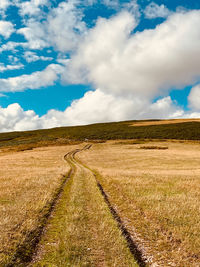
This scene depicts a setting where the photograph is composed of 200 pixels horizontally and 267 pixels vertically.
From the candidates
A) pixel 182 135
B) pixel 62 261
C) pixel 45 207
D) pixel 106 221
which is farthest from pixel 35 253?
pixel 182 135

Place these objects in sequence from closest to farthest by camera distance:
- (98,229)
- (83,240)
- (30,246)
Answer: (30,246), (83,240), (98,229)

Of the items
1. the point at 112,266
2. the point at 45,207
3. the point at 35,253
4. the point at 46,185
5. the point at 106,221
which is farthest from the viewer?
the point at 46,185

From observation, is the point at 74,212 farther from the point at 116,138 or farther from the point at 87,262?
the point at 116,138

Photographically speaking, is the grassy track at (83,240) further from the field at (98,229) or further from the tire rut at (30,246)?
the tire rut at (30,246)

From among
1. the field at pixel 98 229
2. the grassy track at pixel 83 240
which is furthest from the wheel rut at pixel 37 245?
the grassy track at pixel 83 240

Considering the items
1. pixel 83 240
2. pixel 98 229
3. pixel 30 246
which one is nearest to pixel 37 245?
pixel 30 246

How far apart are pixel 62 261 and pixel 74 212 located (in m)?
4.39

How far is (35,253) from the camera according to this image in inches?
271

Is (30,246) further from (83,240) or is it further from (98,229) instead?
(98,229)

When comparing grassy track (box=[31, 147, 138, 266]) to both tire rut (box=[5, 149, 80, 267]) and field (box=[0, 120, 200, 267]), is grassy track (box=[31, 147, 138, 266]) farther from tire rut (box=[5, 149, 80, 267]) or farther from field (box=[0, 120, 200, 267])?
tire rut (box=[5, 149, 80, 267])

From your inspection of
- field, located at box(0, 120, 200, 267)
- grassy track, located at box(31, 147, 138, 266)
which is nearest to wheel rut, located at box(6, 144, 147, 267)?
field, located at box(0, 120, 200, 267)

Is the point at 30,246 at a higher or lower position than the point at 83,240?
higher

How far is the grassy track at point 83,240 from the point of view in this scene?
6426mm

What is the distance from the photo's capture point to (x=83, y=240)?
773cm
